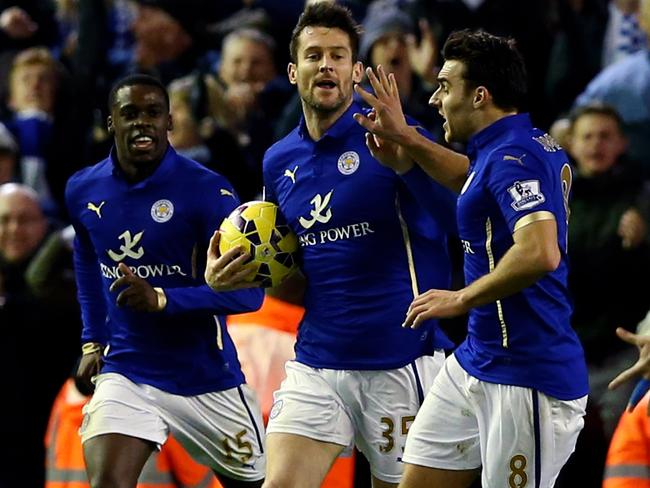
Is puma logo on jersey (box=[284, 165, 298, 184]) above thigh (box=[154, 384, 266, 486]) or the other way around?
above

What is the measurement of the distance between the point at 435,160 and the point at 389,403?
100cm

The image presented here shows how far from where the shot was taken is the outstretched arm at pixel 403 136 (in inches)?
227

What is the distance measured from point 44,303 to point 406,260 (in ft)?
10.6

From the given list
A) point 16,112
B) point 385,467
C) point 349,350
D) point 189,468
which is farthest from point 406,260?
point 16,112

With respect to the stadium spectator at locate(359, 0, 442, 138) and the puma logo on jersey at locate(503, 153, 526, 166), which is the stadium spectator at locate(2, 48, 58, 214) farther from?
the puma logo on jersey at locate(503, 153, 526, 166)

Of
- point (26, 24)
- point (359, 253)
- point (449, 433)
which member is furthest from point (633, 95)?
point (26, 24)

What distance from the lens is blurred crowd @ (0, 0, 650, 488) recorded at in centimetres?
814

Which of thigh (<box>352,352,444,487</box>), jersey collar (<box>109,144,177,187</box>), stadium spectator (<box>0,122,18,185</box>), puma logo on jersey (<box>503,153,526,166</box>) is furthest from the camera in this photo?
stadium spectator (<box>0,122,18,185</box>)

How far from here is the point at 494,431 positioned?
551cm

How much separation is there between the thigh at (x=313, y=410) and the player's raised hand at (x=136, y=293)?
0.63 m

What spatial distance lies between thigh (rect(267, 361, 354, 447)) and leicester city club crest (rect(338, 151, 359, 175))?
793mm

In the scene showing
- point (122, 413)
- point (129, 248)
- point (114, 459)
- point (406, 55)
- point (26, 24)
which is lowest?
point (114, 459)

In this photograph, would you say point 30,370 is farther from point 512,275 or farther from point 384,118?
point 512,275

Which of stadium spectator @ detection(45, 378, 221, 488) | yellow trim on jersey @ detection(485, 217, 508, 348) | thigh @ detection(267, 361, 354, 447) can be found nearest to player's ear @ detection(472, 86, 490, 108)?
yellow trim on jersey @ detection(485, 217, 508, 348)
